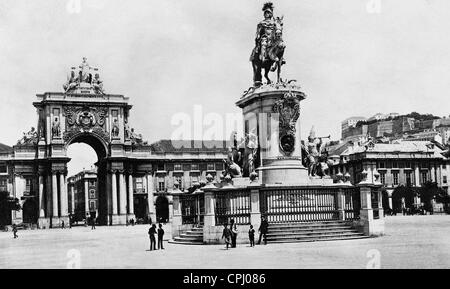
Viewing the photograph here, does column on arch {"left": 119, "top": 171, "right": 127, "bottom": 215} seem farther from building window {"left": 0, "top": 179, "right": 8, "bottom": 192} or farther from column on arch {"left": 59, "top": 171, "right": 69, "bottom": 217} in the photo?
building window {"left": 0, "top": 179, "right": 8, "bottom": 192}

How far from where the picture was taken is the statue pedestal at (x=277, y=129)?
27656 millimetres

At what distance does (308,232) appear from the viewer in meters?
24.2

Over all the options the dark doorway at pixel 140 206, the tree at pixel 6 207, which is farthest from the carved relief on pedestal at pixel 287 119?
the dark doorway at pixel 140 206

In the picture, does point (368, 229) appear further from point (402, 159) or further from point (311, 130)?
point (402, 159)

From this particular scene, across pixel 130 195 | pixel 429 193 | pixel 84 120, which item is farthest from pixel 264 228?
pixel 429 193

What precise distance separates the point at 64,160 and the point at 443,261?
6477cm

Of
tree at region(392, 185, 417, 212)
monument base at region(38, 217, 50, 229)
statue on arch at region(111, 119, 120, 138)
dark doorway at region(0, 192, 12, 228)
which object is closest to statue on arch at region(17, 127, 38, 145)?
dark doorway at region(0, 192, 12, 228)

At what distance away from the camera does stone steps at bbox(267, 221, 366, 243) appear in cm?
2384

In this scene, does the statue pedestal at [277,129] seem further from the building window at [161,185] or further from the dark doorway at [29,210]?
the building window at [161,185]

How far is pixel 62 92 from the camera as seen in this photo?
260ft

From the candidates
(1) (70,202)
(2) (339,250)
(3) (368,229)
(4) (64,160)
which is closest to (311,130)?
(3) (368,229)

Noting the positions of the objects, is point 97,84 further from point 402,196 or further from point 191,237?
point 191,237

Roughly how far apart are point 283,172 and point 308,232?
151 inches

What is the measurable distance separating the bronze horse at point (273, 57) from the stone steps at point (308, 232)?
719 centimetres
